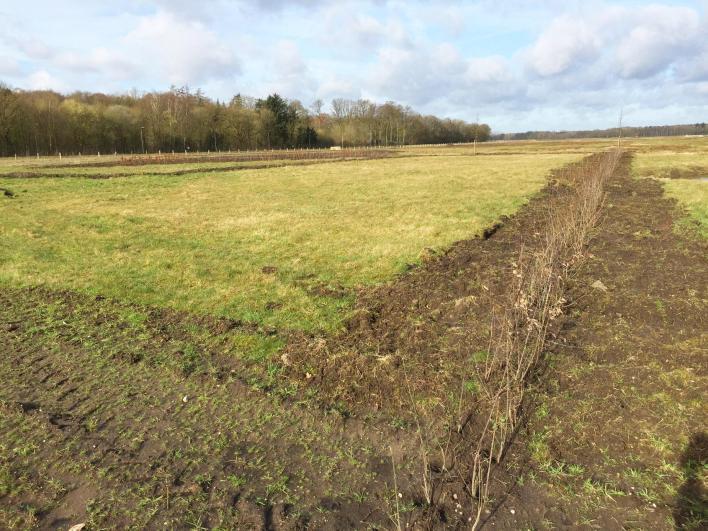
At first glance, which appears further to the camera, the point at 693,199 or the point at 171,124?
the point at 171,124

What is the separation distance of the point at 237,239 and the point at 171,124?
79514 millimetres

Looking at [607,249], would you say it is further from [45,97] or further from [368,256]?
[45,97]

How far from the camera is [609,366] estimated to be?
5555 mm

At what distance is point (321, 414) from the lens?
485cm

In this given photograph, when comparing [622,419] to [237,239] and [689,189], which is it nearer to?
[237,239]

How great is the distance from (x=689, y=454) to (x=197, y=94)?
116 meters

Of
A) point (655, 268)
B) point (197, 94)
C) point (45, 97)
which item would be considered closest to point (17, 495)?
point (655, 268)

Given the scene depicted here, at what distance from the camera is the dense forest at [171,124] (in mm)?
69812

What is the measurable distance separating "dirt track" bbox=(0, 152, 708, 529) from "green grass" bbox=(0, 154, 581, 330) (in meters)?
1.04

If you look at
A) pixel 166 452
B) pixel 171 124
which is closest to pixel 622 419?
pixel 166 452

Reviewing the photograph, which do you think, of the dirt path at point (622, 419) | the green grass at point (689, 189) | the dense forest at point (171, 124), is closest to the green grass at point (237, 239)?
the dirt path at point (622, 419)

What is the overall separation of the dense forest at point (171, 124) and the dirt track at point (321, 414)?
79.8 metres

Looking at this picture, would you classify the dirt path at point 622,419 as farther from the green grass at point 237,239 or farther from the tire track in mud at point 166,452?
the green grass at point 237,239

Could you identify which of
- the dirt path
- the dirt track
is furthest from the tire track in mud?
the dirt path
